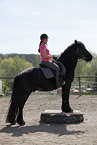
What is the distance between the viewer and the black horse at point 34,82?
19.6ft

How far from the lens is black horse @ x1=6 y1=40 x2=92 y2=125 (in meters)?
5.98

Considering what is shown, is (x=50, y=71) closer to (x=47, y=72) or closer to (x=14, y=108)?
(x=47, y=72)

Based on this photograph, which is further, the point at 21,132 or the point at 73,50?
the point at 73,50

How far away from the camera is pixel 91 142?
4336 mm

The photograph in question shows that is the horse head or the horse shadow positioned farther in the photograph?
the horse head

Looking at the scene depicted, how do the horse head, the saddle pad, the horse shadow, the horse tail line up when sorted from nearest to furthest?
the horse shadow
the horse tail
the saddle pad
the horse head

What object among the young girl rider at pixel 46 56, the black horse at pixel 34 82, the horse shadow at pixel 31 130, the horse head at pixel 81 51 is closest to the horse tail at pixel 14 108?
the black horse at pixel 34 82

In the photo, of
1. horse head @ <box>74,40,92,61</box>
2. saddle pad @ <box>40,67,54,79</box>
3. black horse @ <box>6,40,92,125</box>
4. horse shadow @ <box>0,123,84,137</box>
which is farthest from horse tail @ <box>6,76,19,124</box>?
horse head @ <box>74,40,92,61</box>

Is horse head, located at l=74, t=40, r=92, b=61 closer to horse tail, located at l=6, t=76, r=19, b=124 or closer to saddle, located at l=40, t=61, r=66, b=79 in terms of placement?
saddle, located at l=40, t=61, r=66, b=79

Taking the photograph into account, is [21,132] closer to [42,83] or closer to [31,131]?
[31,131]

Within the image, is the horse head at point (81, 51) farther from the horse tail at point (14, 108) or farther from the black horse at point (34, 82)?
the horse tail at point (14, 108)

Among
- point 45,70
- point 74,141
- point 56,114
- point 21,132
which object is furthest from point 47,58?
point 74,141

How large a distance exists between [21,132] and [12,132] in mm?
235

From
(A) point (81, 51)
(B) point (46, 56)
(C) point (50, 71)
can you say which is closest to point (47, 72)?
(C) point (50, 71)
